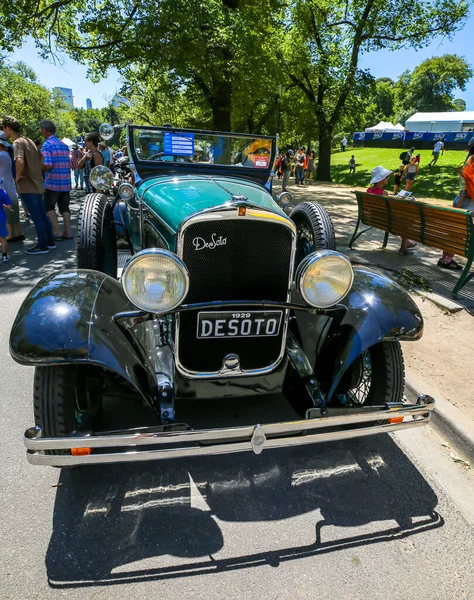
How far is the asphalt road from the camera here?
165 centimetres

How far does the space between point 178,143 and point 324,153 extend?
18.0 m

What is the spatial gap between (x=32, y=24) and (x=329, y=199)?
9884 mm

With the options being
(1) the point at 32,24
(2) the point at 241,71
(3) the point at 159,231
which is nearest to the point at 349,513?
(3) the point at 159,231

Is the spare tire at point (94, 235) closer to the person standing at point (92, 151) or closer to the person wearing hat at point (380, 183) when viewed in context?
the person standing at point (92, 151)

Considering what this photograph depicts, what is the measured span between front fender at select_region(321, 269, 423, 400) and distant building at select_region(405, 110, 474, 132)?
48.7 metres

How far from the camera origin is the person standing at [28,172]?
5.26 metres

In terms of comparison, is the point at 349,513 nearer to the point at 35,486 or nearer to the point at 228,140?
the point at 35,486

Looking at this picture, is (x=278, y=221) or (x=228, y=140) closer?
(x=278, y=221)

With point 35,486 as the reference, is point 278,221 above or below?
above

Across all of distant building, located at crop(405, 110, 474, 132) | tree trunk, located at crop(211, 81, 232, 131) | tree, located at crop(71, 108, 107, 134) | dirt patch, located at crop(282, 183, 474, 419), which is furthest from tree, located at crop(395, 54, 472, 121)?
dirt patch, located at crop(282, 183, 474, 419)

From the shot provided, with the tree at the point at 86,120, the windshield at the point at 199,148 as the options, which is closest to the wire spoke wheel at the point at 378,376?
the windshield at the point at 199,148

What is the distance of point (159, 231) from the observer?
2.57m

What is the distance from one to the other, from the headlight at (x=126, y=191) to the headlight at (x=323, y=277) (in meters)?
2.02

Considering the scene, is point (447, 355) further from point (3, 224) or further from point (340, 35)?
point (340, 35)
